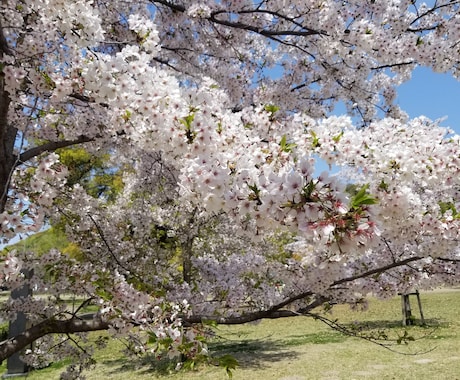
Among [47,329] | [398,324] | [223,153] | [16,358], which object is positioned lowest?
[398,324]

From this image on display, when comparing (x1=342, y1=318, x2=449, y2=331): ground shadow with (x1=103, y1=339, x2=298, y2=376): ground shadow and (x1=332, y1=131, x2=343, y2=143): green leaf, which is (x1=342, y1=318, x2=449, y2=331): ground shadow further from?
(x1=332, y1=131, x2=343, y2=143): green leaf

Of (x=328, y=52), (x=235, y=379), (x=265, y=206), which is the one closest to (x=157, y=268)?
(x=235, y=379)

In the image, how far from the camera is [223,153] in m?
2.36

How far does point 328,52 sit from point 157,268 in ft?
15.2

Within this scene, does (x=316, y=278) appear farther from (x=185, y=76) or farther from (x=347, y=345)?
(x=347, y=345)

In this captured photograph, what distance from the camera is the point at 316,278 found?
17.5 ft

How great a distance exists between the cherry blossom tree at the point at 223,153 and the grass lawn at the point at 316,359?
248 centimetres

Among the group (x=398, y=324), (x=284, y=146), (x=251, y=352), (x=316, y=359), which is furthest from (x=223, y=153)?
(x=398, y=324)

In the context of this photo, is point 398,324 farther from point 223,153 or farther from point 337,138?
point 223,153

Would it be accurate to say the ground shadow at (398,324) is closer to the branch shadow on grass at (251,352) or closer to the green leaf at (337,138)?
the branch shadow on grass at (251,352)

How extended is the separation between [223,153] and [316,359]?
9.29 m

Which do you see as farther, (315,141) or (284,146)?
(315,141)

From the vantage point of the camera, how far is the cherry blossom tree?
226 cm

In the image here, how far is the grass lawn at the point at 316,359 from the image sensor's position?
28.9 feet
